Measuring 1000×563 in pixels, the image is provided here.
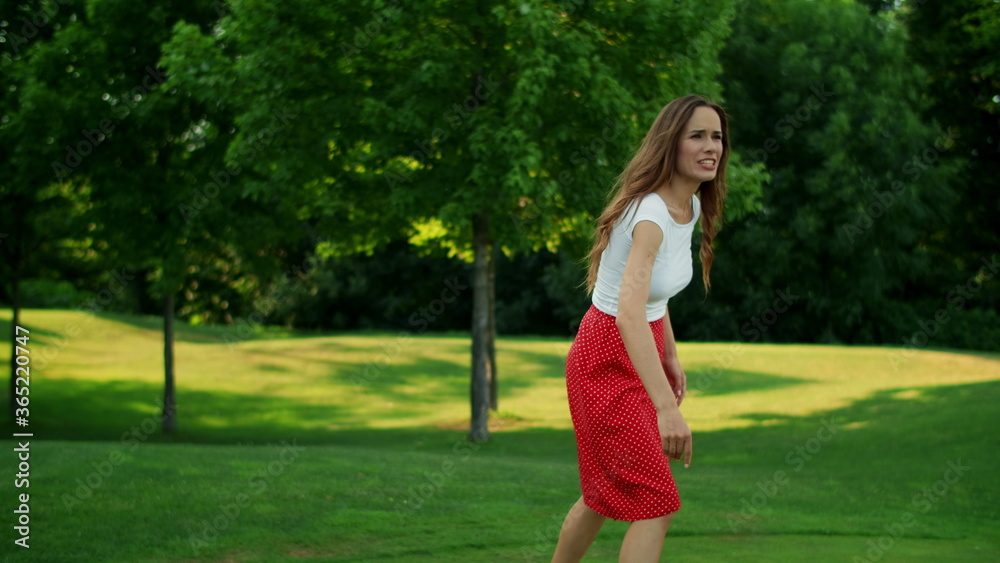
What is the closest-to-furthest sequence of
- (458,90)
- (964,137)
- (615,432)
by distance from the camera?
(615,432) < (458,90) < (964,137)

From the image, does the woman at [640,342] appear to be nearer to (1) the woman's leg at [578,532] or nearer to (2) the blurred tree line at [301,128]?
(1) the woman's leg at [578,532]

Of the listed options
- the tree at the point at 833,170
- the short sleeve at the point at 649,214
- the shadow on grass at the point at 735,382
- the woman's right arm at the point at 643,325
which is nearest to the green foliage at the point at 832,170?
the tree at the point at 833,170

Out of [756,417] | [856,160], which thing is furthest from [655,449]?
[856,160]

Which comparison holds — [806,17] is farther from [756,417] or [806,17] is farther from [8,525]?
[8,525]

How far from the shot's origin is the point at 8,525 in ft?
21.6

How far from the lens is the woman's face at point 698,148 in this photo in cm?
373

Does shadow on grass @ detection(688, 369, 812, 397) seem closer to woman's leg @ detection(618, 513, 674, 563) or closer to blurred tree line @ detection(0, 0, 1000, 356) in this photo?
blurred tree line @ detection(0, 0, 1000, 356)

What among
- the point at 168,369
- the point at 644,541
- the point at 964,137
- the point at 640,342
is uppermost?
the point at 964,137

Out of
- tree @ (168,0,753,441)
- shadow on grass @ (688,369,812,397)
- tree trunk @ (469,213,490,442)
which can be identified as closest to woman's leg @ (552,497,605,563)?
tree @ (168,0,753,441)

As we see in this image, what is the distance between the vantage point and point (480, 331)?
15875 millimetres

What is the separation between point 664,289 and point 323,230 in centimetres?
1344

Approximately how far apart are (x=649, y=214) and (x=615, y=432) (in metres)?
0.82

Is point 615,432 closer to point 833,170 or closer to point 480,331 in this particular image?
point 480,331

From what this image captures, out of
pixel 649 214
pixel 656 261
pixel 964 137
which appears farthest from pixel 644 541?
pixel 964 137
